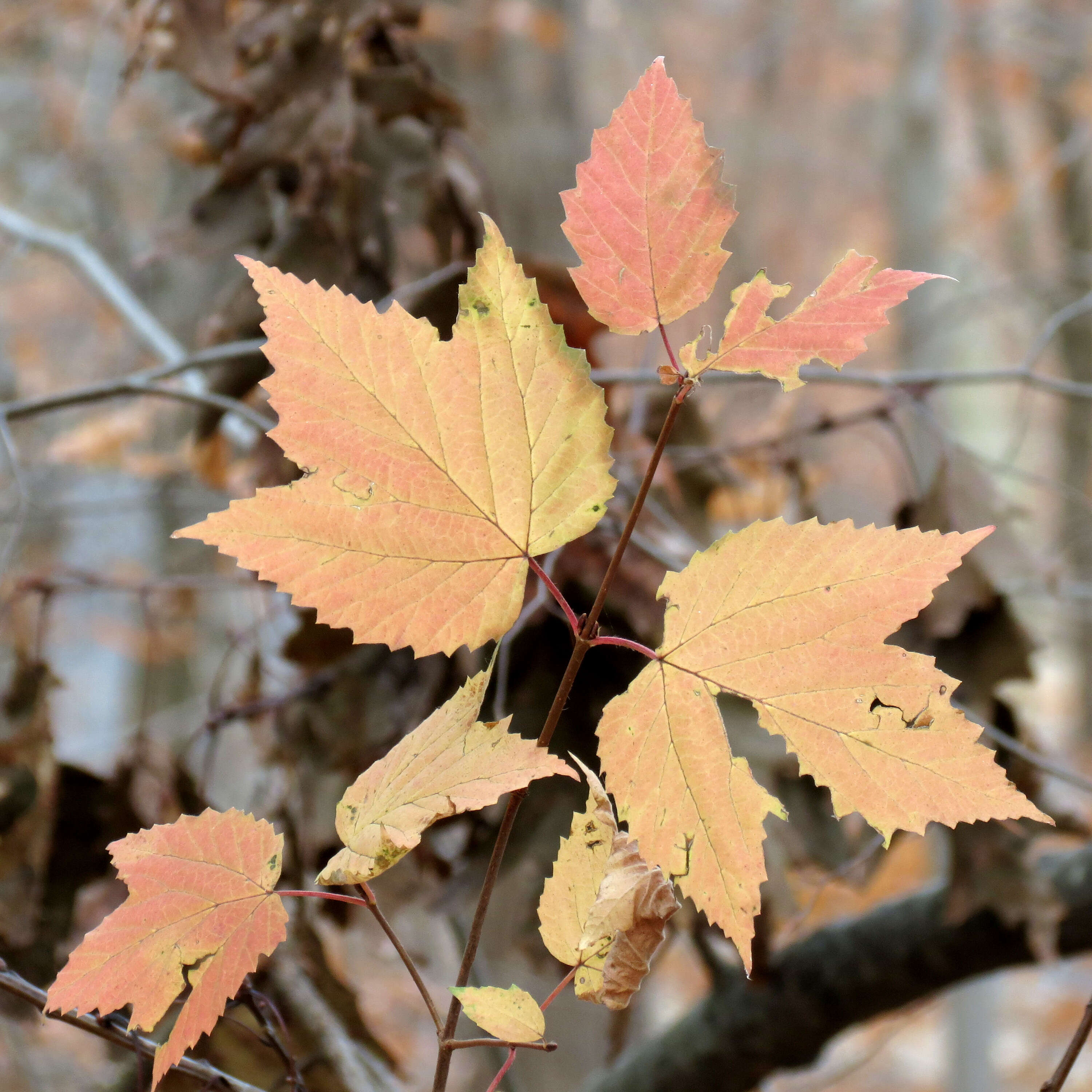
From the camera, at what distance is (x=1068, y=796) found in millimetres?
1377

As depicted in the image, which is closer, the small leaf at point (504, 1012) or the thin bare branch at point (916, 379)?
the small leaf at point (504, 1012)

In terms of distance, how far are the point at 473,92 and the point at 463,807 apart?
1882 millimetres

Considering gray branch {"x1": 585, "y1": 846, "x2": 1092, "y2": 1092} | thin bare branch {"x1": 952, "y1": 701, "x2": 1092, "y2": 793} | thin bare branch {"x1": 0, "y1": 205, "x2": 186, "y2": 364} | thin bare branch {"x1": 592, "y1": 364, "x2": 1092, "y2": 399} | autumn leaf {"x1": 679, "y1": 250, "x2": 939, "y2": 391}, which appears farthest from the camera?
thin bare branch {"x1": 0, "y1": 205, "x2": 186, "y2": 364}

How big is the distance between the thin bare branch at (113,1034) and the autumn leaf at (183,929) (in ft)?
0.15

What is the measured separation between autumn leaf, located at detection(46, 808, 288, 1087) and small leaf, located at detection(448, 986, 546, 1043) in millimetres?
65

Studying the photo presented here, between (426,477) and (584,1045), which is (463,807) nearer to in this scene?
(426,477)

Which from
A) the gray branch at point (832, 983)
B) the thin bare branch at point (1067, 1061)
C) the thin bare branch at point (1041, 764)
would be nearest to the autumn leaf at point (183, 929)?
the thin bare branch at point (1067, 1061)

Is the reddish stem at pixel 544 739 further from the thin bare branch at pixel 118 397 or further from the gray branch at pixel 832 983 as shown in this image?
the gray branch at pixel 832 983

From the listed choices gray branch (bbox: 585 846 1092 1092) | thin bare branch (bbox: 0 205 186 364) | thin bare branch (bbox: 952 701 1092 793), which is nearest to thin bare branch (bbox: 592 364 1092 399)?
thin bare branch (bbox: 952 701 1092 793)

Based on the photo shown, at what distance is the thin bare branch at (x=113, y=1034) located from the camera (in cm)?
34

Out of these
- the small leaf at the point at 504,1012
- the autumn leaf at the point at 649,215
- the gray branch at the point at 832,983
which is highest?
the autumn leaf at the point at 649,215

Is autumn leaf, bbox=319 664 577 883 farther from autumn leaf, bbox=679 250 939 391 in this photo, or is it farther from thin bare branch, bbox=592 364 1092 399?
thin bare branch, bbox=592 364 1092 399

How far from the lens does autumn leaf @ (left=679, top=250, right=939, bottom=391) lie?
0.28m

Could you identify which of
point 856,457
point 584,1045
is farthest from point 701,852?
point 856,457
